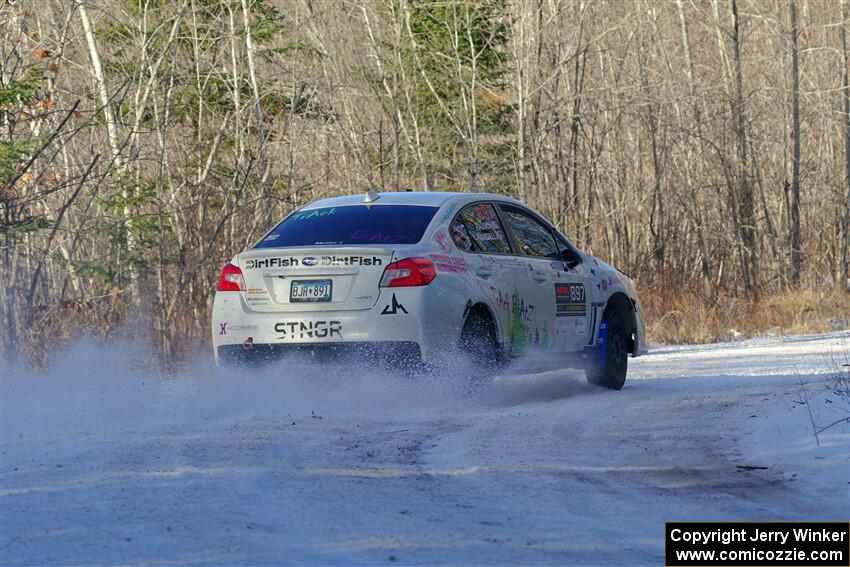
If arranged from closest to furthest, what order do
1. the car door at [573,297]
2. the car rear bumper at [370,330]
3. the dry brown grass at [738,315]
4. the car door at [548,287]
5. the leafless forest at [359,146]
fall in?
the car rear bumper at [370,330]
the car door at [548,287]
the car door at [573,297]
the leafless forest at [359,146]
the dry brown grass at [738,315]

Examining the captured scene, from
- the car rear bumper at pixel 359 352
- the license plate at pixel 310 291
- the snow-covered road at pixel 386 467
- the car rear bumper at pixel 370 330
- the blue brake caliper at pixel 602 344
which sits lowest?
the snow-covered road at pixel 386 467

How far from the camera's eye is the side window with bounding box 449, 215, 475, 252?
36.0ft

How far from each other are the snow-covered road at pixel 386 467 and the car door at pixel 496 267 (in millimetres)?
571

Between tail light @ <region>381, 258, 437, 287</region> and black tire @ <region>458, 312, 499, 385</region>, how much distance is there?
0.57 metres

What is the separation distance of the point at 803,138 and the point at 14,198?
104ft

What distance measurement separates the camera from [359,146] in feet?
82.6

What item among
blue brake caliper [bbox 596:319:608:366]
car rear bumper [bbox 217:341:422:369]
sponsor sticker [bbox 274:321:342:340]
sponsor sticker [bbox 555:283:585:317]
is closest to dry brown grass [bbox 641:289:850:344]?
blue brake caliper [bbox 596:319:608:366]

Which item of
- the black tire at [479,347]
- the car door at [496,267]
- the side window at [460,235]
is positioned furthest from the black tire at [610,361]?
the side window at [460,235]

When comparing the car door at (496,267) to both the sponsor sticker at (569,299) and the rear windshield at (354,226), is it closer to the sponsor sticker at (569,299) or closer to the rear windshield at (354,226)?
the rear windshield at (354,226)

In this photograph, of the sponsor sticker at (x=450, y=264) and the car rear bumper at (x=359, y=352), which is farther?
the sponsor sticker at (x=450, y=264)

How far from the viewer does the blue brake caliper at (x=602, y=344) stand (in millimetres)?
12511

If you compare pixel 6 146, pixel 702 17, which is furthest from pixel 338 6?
pixel 6 146

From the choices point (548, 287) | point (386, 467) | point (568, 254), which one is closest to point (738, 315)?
point (568, 254)

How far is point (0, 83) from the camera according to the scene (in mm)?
14969
